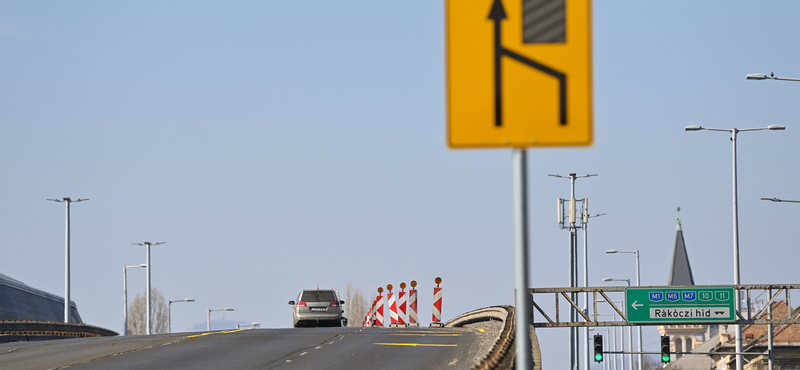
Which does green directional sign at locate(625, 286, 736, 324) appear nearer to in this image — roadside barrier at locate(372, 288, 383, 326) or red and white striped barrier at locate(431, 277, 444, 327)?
red and white striped barrier at locate(431, 277, 444, 327)

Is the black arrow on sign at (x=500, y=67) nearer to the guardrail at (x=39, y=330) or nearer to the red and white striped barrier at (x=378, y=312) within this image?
the guardrail at (x=39, y=330)

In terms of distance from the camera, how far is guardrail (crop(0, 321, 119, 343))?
108 feet

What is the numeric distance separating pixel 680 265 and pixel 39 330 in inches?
6438

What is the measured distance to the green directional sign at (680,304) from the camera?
3353cm

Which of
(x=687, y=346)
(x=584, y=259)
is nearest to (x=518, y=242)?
(x=584, y=259)

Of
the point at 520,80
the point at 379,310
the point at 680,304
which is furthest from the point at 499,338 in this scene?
the point at 379,310

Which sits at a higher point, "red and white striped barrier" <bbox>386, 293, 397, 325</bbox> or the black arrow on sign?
the black arrow on sign

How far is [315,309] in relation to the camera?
1496 inches

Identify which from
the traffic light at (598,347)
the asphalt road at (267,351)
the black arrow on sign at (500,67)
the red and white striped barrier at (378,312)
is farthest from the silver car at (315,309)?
the black arrow on sign at (500,67)

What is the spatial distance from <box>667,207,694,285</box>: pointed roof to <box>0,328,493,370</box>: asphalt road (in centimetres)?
16270

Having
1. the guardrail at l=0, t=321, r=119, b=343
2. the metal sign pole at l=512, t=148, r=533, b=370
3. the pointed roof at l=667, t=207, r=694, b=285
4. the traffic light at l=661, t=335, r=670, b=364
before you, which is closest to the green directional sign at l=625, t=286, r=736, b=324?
the traffic light at l=661, t=335, r=670, b=364

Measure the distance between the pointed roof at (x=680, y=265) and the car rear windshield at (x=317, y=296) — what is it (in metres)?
154

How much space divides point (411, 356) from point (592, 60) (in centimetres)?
1646

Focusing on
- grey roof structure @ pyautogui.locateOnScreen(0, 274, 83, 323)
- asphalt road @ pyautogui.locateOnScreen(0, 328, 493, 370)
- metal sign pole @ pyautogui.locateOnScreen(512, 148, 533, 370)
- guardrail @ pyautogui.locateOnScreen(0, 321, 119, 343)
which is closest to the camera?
metal sign pole @ pyautogui.locateOnScreen(512, 148, 533, 370)
